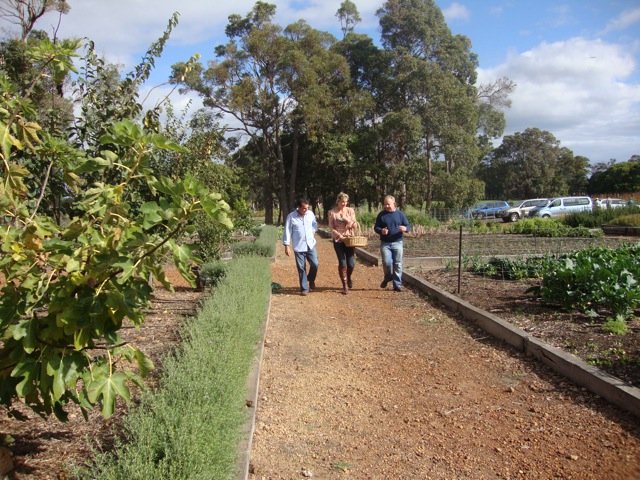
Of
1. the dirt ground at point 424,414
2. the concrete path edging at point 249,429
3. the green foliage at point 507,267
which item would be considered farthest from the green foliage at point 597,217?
the concrete path edging at point 249,429

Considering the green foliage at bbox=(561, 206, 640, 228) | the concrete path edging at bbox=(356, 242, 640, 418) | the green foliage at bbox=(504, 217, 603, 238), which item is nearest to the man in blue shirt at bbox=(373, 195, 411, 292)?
the concrete path edging at bbox=(356, 242, 640, 418)

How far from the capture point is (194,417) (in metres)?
2.85

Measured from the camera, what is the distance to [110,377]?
2.23m

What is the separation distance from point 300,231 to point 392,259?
1625 mm

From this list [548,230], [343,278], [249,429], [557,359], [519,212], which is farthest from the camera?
[519,212]

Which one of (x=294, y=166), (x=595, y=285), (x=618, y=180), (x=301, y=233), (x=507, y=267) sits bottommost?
(x=507, y=267)

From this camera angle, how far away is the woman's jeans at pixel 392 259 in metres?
9.18

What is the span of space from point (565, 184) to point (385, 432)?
6958 cm

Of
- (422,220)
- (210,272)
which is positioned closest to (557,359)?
(210,272)

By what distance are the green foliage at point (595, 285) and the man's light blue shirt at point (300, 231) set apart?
3.77 metres

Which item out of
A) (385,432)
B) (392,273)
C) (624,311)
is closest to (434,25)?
(392,273)

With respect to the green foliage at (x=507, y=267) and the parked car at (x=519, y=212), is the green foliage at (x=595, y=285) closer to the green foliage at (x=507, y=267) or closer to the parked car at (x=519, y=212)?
the green foliage at (x=507, y=267)

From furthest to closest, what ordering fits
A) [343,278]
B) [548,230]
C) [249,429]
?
1. [548,230]
2. [343,278]
3. [249,429]

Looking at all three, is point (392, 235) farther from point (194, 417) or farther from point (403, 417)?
point (194, 417)
